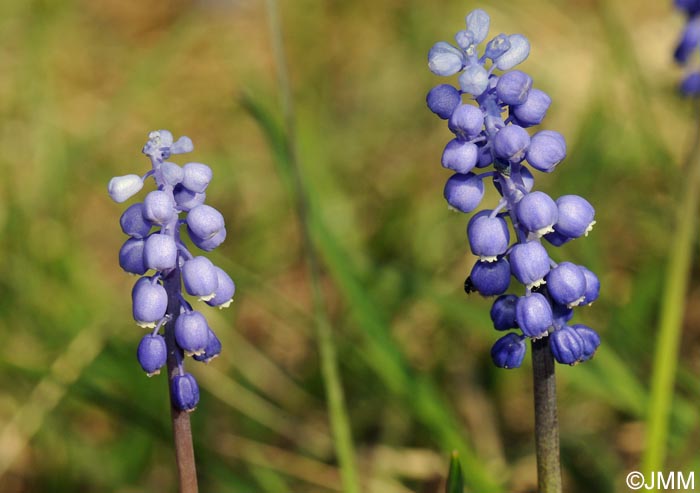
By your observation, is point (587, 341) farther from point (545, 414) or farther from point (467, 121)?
point (467, 121)

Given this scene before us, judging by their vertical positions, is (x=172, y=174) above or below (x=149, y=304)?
above

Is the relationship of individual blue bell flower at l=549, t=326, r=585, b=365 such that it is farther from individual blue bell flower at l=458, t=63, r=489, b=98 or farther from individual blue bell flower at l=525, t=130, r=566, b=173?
individual blue bell flower at l=458, t=63, r=489, b=98

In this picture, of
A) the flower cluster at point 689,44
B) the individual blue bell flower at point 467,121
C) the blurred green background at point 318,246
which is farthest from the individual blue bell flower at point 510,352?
the flower cluster at point 689,44

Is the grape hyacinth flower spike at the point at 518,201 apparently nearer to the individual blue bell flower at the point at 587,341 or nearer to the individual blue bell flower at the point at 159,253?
the individual blue bell flower at the point at 587,341

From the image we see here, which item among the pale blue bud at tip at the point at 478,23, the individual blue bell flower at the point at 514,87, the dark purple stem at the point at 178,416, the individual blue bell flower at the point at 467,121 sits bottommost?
the dark purple stem at the point at 178,416

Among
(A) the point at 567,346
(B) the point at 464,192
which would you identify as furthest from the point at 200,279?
(A) the point at 567,346

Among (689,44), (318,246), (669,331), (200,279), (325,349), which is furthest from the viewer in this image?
(318,246)
